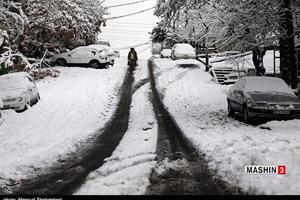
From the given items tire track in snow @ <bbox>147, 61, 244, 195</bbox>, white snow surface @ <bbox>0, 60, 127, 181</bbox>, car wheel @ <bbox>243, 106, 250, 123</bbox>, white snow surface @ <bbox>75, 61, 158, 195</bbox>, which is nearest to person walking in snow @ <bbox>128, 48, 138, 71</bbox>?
white snow surface @ <bbox>0, 60, 127, 181</bbox>

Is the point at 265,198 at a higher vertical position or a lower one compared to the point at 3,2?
lower

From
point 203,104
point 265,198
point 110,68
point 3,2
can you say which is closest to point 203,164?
point 265,198

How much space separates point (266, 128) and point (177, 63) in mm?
21909

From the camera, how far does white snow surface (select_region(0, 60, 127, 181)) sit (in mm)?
10641

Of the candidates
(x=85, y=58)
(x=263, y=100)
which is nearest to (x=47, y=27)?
(x=85, y=58)

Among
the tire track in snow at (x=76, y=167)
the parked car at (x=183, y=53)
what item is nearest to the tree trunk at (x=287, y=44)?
the tire track in snow at (x=76, y=167)

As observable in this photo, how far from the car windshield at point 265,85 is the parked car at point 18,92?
9616 mm

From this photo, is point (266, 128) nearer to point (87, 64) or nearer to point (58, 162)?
point (58, 162)

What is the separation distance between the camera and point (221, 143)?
11062mm

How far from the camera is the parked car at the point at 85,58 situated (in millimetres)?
33094

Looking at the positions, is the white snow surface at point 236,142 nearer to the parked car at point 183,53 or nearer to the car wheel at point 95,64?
the car wheel at point 95,64

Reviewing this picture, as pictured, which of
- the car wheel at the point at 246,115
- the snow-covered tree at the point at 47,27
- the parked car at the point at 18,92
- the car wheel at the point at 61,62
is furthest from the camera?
the car wheel at the point at 61,62

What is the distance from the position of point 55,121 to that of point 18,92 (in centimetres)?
346

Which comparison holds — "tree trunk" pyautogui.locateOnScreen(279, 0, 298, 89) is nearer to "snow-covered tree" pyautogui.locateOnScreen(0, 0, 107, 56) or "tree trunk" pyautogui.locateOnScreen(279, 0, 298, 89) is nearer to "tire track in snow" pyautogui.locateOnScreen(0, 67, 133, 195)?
"tire track in snow" pyautogui.locateOnScreen(0, 67, 133, 195)
